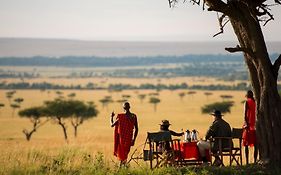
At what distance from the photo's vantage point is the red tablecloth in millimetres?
12984

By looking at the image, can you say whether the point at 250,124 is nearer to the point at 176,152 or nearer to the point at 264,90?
the point at 264,90

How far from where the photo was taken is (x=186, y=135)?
13430 mm

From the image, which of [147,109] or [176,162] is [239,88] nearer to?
[147,109]

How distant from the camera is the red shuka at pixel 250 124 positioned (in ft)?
45.3

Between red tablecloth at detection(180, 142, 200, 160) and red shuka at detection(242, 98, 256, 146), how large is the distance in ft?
4.74

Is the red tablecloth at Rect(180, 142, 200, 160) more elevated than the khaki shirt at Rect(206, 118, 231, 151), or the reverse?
the khaki shirt at Rect(206, 118, 231, 151)

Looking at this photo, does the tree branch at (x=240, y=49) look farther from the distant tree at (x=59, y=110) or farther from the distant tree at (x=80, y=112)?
the distant tree at (x=80, y=112)

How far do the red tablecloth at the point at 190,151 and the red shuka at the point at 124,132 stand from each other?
123 cm

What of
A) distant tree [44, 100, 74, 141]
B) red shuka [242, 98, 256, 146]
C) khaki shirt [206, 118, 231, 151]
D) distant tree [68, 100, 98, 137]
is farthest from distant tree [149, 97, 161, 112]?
khaki shirt [206, 118, 231, 151]

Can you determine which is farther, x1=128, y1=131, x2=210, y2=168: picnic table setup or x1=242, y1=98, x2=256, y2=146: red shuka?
x1=242, y1=98, x2=256, y2=146: red shuka

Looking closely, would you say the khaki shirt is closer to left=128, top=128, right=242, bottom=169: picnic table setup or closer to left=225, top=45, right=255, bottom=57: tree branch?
left=128, top=128, right=242, bottom=169: picnic table setup

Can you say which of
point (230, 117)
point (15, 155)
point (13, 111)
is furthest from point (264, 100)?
point (13, 111)

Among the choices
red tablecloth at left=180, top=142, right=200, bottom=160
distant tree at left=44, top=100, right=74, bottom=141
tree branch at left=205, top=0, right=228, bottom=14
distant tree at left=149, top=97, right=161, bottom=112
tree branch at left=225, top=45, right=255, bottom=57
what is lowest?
distant tree at left=149, top=97, right=161, bottom=112

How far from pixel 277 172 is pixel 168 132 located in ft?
7.21
